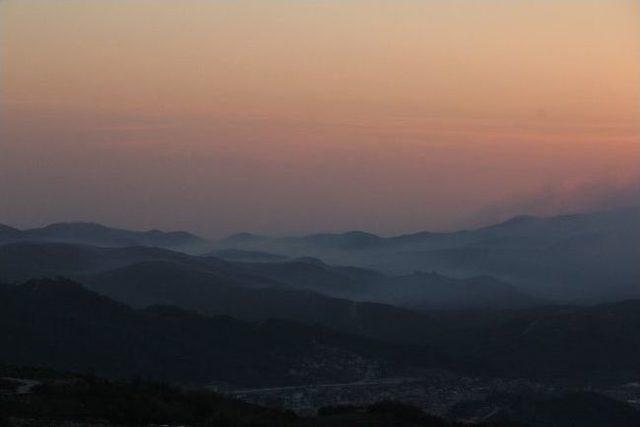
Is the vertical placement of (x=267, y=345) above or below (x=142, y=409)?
below

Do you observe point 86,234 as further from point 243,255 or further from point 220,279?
point 220,279

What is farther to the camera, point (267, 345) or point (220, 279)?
point (220, 279)

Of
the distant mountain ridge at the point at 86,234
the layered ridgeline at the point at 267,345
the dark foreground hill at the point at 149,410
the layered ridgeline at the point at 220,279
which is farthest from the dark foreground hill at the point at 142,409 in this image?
the distant mountain ridge at the point at 86,234

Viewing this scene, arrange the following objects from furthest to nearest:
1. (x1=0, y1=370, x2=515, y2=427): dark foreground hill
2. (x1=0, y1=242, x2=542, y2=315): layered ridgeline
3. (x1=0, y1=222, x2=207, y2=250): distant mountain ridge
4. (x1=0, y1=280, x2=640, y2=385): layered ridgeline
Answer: (x1=0, y1=222, x2=207, y2=250): distant mountain ridge → (x1=0, y1=242, x2=542, y2=315): layered ridgeline → (x1=0, y1=280, x2=640, y2=385): layered ridgeline → (x1=0, y1=370, x2=515, y2=427): dark foreground hill

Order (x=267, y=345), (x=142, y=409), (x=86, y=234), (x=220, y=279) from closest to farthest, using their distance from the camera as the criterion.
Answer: (x=142, y=409) < (x=267, y=345) < (x=220, y=279) < (x=86, y=234)

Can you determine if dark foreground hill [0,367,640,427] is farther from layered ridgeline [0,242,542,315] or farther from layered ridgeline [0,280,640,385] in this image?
layered ridgeline [0,242,542,315]

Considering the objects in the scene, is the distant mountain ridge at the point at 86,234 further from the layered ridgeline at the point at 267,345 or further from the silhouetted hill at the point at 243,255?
the layered ridgeline at the point at 267,345

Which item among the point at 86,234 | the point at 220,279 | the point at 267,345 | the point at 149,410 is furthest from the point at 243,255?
the point at 149,410

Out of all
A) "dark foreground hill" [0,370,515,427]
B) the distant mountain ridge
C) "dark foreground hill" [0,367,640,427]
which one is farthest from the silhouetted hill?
"dark foreground hill" [0,370,515,427]

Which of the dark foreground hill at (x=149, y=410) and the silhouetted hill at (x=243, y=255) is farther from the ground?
the dark foreground hill at (x=149, y=410)

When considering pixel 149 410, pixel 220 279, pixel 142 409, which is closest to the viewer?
pixel 142 409

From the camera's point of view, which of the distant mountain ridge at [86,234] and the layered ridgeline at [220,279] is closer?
the layered ridgeline at [220,279]
